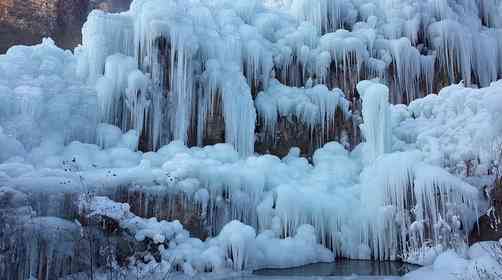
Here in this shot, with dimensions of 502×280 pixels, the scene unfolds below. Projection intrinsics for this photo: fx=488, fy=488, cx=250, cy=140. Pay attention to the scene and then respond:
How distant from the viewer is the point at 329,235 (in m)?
11.4

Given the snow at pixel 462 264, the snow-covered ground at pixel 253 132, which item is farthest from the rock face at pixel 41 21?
the snow at pixel 462 264

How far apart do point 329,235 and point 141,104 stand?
562 centimetres

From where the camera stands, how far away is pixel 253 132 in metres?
13.0

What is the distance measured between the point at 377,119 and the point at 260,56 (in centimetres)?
386

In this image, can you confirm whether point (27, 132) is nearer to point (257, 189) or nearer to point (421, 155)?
point (257, 189)

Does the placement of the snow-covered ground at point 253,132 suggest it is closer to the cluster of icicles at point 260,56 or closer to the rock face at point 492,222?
the cluster of icicles at point 260,56

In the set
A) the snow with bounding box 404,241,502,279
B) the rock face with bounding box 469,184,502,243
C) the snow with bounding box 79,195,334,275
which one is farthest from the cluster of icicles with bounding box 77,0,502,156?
the snow with bounding box 404,241,502,279

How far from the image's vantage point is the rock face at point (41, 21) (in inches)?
795

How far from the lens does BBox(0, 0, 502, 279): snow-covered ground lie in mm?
10023

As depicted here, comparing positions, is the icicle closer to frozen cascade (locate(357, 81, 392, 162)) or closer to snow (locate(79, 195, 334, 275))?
snow (locate(79, 195, 334, 275))

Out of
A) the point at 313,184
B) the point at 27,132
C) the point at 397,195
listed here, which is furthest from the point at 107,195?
the point at 397,195

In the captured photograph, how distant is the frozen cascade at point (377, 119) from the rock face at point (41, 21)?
1498 centimetres

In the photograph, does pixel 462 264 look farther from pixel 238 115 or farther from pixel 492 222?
pixel 238 115

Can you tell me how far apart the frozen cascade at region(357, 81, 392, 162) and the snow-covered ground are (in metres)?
0.04
